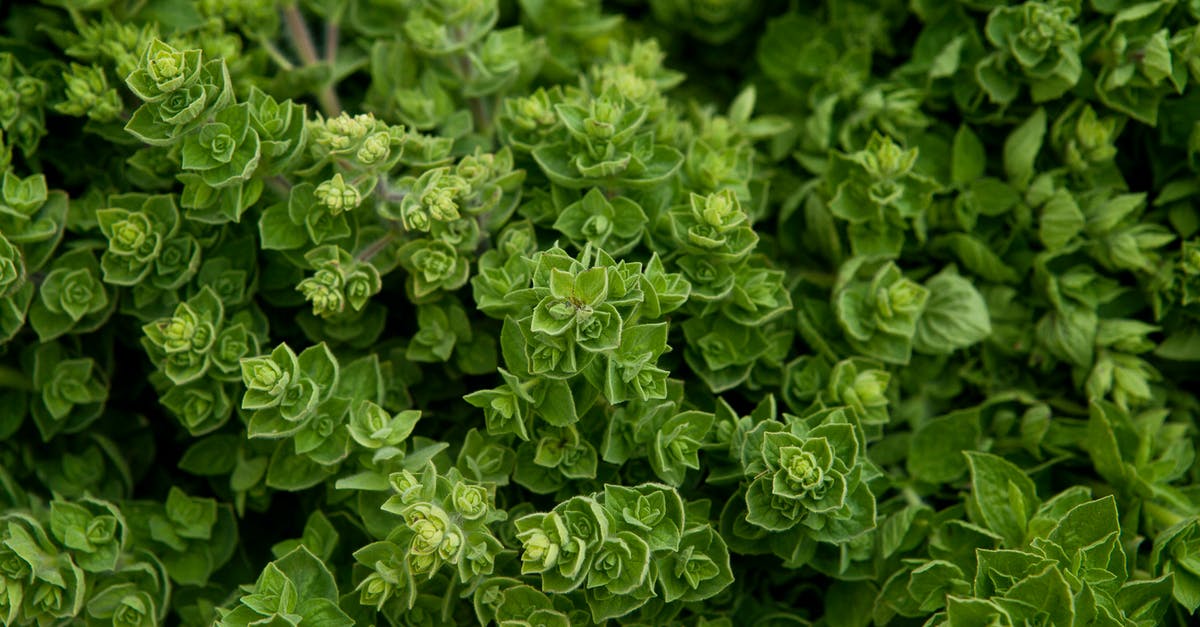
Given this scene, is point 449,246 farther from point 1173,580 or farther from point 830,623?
point 1173,580

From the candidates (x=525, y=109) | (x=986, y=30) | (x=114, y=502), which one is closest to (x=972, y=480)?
(x=986, y=30)

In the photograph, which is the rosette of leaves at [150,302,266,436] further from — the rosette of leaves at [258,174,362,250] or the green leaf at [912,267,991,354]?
the green leaf at [912,267,991,354]

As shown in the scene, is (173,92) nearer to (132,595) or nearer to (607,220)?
(607,220)

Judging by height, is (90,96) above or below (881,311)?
above

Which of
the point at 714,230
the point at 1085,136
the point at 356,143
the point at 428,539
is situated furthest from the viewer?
the point at 1085,136

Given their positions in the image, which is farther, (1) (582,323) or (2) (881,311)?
(2) (881,311)

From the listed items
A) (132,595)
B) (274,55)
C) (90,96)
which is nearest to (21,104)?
(90,96)

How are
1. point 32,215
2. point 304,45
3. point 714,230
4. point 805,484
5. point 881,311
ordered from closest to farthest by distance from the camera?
point 805,484
point 714,230
point 32,215
point 881,311
point 304,45
